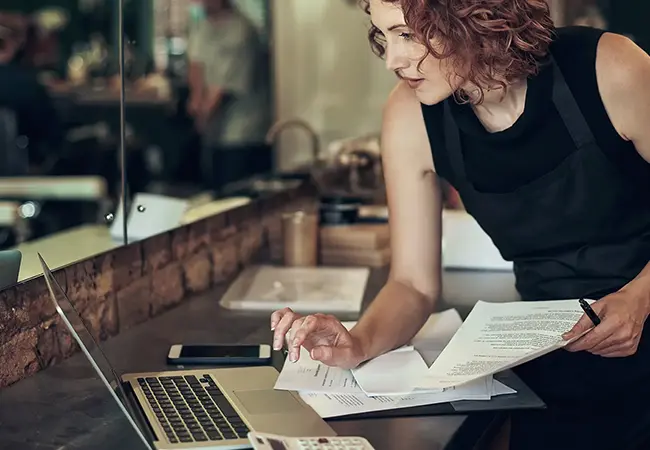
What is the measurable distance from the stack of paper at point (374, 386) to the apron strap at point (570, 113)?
1.29 feet

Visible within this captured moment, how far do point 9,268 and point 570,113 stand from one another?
86cm

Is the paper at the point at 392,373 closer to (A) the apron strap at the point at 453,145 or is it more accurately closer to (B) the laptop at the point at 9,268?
(A) the apron strap at the point at 453,145

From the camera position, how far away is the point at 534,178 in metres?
1.45

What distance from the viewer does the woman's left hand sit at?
124 cm

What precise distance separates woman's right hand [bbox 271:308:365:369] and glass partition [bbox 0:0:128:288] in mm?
2020

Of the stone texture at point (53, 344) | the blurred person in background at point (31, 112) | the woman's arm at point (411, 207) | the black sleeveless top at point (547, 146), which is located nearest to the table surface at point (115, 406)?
the stone texture at point (53, 344)

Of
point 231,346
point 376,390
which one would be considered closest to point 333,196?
point 231,346

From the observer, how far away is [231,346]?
1.46m

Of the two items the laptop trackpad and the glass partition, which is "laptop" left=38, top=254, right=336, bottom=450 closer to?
the laptop trackpad

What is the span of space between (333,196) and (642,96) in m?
1.13

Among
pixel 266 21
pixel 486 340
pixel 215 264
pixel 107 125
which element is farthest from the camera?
pixel 107 125

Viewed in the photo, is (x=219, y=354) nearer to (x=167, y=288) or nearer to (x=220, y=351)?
(x=220, y=351)

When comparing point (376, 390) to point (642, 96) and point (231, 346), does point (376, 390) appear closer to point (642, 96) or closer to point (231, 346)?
point (231, 346)

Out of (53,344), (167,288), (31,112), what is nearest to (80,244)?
(167,288)
